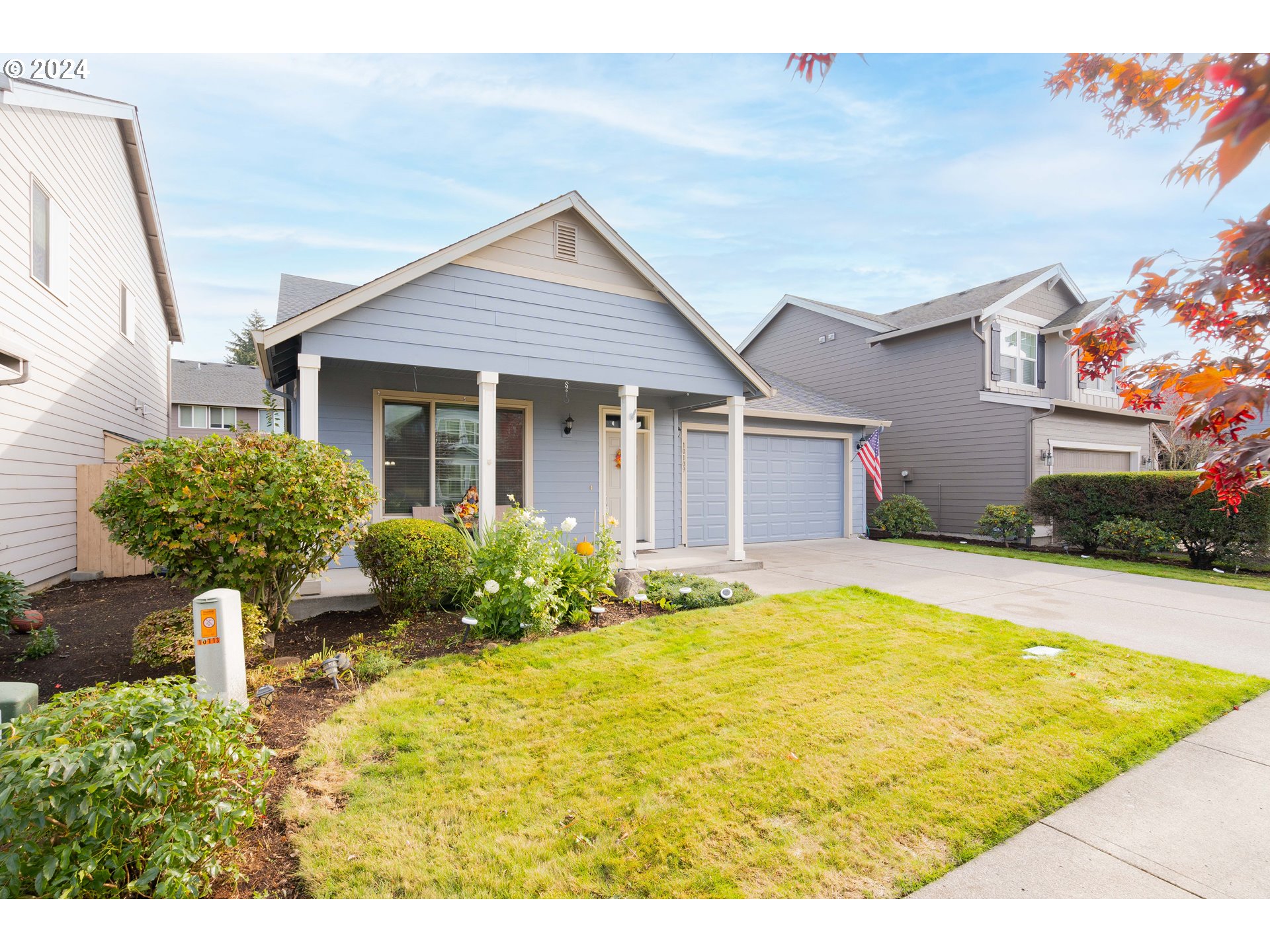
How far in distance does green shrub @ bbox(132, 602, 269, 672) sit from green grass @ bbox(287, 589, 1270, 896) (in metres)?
0.99

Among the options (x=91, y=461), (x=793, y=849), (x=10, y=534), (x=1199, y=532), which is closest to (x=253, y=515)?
(x=10, y=534)

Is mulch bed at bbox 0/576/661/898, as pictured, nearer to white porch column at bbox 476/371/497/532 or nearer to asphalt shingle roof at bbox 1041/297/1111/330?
white porch column at bbox 476/371/497/532

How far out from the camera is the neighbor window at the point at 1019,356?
13984 mm

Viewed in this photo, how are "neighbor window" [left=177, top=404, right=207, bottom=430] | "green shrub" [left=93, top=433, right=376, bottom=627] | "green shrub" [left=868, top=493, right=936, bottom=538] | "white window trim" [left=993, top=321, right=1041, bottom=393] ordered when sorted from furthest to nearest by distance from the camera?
"neighbor window" [left=177, top=404, right=207, bottom=430] < "white window trim" [left=993, top=321, right=1041, bottom=393] < "green shrub" [left=868, top=493, right=936, bottom=538] < "green shrub" [left=93, top=433, right=376, bottom=627]

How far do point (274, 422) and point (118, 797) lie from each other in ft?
29.2

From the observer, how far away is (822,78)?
198 centimetres

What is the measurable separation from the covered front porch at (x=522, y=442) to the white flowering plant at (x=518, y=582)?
2.78 ft

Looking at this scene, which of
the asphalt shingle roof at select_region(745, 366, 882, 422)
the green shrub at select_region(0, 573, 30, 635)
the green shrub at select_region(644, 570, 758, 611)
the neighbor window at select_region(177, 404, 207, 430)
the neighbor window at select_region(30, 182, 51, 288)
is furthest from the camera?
the neighbor window at select_region(177, 404, 207, 430)

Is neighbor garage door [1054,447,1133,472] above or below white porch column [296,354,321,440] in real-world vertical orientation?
below

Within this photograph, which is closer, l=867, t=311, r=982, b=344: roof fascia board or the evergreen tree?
l=867, t=311, r=982, b=344: roof fascia board

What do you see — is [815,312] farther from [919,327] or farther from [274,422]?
[274,422]

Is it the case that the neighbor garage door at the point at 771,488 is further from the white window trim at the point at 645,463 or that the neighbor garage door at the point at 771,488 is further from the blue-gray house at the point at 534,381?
the white window trim at the point at 645,463

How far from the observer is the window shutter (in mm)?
7207

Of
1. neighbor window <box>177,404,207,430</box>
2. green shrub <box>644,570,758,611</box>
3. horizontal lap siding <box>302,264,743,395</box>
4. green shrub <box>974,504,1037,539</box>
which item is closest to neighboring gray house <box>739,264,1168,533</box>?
green shrub <box>974,504,1037,539</box>
